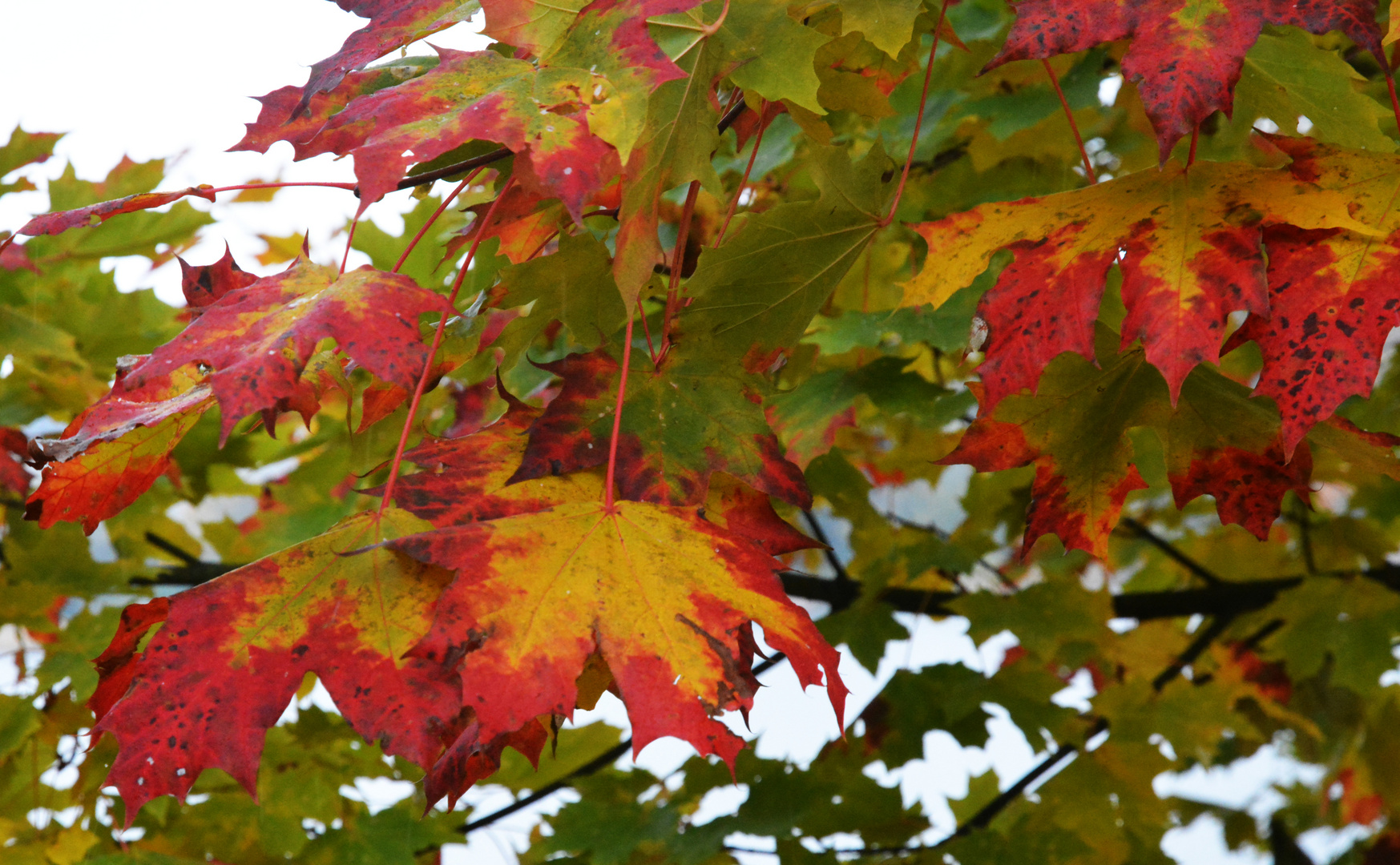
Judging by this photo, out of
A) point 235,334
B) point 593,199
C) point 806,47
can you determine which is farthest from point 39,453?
point 806,47

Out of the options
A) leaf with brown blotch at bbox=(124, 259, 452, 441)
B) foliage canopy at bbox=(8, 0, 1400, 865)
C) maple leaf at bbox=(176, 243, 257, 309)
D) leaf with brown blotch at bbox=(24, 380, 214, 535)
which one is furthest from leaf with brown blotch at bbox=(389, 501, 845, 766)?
maple leaf at bbox=(176, 243, 257, 309)

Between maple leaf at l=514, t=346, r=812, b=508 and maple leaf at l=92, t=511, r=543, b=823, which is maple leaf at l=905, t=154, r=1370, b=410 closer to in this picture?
maple leaf at l=514, t=346, r=812, b=508

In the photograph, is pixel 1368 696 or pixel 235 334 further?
pixel 1368 696

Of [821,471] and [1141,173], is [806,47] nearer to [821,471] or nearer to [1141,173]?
[1141,173]

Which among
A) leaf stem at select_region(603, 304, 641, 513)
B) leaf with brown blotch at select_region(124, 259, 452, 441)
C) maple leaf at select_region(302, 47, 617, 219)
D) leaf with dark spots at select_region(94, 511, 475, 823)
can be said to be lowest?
leaf with dark spots at select_region(94, 511, 475, 823)

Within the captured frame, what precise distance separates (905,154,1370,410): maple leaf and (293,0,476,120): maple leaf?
34cm

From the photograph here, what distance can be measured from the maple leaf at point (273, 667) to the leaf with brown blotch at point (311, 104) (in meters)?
0.28

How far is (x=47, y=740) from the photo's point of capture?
1547 millimetres

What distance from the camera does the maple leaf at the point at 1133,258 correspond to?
2.04 ft

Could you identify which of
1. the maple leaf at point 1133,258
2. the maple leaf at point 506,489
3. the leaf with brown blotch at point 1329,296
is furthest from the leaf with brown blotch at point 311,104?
the leaf with brown blotch at point 1329,296

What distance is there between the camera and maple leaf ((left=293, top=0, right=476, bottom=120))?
0.66 m

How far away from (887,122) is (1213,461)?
872mm

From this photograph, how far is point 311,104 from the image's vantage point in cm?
72

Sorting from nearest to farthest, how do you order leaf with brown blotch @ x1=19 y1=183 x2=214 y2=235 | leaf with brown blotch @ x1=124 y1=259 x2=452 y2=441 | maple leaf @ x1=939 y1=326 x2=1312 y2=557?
leaf with brown blotch @ x1=124 y1=259 x2=452 y2=441 → leaf with brown blotch @ x1=19 y1=183 x2=214 y2=235 → maple leaf @ x1=939 y1=326 x2=1312 y2=557
